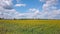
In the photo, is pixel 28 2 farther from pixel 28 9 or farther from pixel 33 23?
pixel 33 23

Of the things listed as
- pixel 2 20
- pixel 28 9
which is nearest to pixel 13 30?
pixel 2 20

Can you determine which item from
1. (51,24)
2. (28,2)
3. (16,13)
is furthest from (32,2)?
(51,24)

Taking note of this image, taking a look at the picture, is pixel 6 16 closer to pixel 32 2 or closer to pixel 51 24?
pixel 32 2

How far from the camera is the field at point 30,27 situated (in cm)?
293

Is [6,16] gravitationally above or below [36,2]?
below

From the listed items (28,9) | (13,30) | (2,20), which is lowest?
(13,30)

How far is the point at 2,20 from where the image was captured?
3014 millimetres

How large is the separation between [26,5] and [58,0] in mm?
643

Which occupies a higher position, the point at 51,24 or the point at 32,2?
the point at 32,2

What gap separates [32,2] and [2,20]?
0.70m

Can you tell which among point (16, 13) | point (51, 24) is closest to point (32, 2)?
point (16, 13)

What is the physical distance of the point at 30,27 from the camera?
2.97 meters

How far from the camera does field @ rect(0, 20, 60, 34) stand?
2.93 meters

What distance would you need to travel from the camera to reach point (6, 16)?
3014 millimetres
